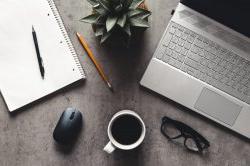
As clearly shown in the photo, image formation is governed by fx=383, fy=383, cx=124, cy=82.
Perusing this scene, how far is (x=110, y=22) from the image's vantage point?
3.25 ft

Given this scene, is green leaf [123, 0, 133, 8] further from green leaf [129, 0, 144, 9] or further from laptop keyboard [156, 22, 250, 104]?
laptop keyboard [156, 22, 250, 104]

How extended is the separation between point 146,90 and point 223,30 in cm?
28

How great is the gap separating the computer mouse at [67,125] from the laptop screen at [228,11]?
1.47ft

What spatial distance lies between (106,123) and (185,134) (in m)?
0.24

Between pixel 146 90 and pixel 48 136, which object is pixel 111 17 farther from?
pixel 48 136

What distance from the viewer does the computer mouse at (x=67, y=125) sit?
1.09 meters

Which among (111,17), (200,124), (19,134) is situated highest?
(111,17)

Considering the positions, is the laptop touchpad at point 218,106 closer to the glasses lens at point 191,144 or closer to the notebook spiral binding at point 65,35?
the glasses lens at point 191,144

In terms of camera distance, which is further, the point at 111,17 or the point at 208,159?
the point at 208,159

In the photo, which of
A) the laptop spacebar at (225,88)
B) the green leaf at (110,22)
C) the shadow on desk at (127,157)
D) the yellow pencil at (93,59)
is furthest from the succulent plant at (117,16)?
the shadow on desk at (127,157)

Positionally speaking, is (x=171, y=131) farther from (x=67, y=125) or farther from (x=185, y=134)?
(x=67, y=125)

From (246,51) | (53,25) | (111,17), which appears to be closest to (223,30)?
(246,51)

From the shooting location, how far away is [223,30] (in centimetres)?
110

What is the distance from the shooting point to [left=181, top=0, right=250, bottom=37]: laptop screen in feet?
3.28
